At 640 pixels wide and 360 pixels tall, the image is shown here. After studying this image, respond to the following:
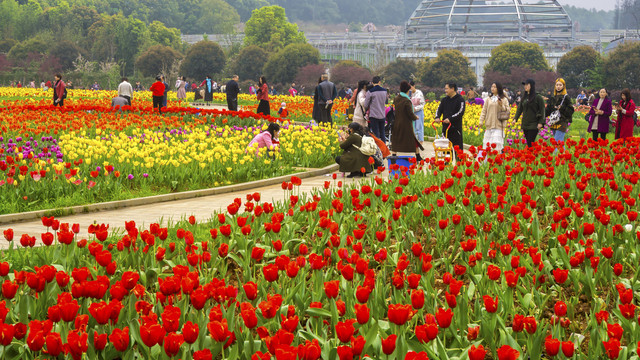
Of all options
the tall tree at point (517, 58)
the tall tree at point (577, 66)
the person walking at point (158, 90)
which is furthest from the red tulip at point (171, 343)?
the tall tree at point (517, 58)

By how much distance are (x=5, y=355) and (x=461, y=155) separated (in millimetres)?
6212

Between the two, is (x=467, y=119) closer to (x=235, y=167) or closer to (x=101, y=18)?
(x=235, y=167)

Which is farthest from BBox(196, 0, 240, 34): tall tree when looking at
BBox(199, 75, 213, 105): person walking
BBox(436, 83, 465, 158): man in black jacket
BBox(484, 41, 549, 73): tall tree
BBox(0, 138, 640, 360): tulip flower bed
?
BBox(0, 138, 640, 360): tulip flower bed

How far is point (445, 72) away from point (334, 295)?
49165mm

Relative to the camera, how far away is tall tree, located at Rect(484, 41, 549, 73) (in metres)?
55.1

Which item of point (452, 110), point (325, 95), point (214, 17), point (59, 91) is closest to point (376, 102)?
point (452, 110)

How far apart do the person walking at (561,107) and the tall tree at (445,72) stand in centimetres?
3803

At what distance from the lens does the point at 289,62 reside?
5228 centimetres

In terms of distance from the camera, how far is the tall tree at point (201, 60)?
2232 inches

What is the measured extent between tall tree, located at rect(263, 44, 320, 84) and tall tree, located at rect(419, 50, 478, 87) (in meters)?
8.27

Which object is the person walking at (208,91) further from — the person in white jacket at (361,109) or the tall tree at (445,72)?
the tall tree at (445,72)

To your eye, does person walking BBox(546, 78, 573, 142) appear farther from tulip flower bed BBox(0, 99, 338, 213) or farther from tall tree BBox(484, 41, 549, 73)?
tall tree BBox(484, 41, 549, 73)

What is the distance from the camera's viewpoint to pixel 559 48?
85250mm

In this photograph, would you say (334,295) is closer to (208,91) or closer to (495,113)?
(495,113)
